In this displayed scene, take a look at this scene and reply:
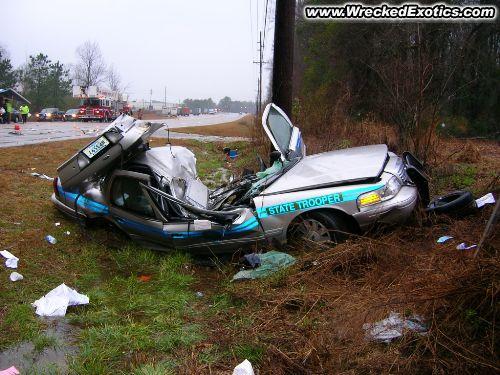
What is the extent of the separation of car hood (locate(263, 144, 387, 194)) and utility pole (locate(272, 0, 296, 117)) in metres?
2.92

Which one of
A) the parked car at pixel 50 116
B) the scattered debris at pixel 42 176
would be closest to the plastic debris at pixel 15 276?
the scattered debris at pixel 42 176

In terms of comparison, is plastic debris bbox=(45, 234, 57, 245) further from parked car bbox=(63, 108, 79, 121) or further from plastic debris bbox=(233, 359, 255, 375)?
parked car bbox=(63, 108, 79, 121)

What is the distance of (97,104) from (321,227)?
134 ft

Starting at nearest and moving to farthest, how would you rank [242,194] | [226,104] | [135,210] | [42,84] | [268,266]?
[268,266], [135,210], [242,194], [42,84], [226,104]

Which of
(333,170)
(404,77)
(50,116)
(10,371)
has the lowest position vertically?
(10,371)

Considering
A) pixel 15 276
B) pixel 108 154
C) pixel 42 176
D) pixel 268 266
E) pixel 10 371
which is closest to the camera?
pixel 10 371

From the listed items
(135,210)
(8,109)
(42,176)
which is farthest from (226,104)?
(135,210)

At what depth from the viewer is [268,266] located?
4.86m

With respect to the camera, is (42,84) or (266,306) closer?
(266,306)

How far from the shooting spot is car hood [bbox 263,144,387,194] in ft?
17.3

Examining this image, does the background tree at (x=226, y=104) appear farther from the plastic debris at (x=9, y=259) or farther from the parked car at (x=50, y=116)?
the plastic debris at (x=9, y=259)

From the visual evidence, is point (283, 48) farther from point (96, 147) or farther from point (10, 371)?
point (10, 371)

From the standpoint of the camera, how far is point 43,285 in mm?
4902

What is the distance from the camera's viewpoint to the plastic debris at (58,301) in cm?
425
